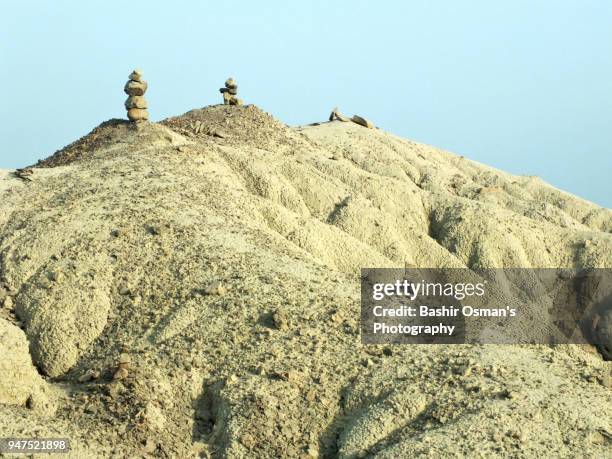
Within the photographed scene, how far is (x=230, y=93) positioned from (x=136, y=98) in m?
5.11

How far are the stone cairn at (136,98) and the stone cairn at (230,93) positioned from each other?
15.1 feet

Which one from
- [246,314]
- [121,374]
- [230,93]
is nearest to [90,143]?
[230,93]

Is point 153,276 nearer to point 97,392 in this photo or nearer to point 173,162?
point 97,392

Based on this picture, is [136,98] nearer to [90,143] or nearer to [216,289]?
[90,143]

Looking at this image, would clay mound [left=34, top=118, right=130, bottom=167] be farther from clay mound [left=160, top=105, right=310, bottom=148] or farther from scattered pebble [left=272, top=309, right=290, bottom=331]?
scattered pebble [left=272, top=309, right=290, bottom=331]

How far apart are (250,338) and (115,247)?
4.20m

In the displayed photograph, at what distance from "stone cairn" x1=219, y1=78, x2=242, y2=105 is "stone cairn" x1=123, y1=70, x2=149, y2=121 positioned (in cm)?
461

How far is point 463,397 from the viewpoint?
15734mm

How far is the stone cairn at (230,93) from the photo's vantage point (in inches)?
1203

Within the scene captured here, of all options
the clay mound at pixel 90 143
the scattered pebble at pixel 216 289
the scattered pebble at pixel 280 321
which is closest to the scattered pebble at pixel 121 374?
the scattered pebble at pixel 216 289

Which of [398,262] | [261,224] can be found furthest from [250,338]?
[398,262]

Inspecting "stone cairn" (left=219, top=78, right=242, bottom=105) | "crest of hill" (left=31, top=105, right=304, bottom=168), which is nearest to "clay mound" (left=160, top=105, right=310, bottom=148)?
"crest of hill" (left=31, top=105, right=304, bottom=168)

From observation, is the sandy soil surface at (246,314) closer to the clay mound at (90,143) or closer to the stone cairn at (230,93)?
the clay mound at (90,143)

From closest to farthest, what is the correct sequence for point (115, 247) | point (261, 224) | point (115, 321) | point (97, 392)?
point (97, 392)
point (115, 321)
point (115, 247)
point (261, 224)
